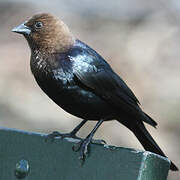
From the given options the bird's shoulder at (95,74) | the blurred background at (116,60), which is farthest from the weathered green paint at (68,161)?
the blurred background at (116,60)

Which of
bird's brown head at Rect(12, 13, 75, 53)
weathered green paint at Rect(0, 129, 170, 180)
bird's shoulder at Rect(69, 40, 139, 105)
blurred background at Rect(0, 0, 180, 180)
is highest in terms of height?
bird's brown head at Rect(12, 13, 75, 53)

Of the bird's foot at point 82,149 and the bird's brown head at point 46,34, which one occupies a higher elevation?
the bird's brown head at point 46,34

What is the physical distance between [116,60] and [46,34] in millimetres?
4850

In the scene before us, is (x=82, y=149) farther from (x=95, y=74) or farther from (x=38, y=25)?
(x=38, y=25)

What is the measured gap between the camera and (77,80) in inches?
199

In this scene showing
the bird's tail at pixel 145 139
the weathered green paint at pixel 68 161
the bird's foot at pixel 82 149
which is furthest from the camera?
the bird's tail at pixel 145 139

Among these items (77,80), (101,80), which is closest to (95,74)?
(101,80)

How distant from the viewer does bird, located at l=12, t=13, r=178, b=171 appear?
5023 mm

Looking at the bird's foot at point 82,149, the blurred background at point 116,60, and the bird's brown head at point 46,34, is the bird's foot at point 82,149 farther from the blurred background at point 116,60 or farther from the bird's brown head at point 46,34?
the blurred background at point 116,60

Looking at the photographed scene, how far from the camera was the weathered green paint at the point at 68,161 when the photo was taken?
11.5ft

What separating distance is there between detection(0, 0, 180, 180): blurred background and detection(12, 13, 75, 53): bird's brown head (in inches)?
143

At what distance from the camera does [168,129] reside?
9367 millimetres

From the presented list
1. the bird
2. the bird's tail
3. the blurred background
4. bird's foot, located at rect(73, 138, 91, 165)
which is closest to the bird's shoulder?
the bird

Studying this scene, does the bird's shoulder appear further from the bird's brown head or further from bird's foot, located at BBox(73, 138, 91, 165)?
bird's foot, located at BBox(73, 138, 91, 165)
